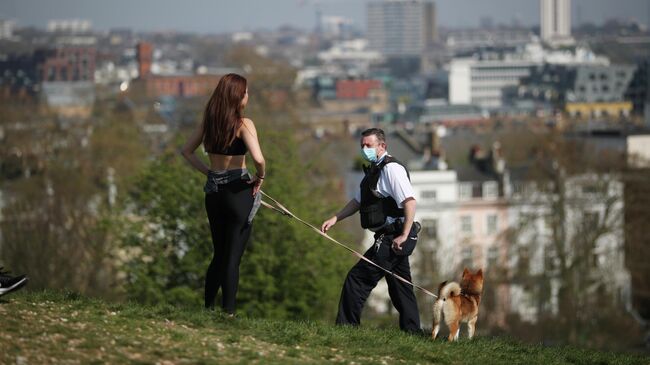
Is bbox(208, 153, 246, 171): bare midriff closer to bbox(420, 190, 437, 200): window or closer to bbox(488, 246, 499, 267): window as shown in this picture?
bbox(488, 246, 499, 267): window

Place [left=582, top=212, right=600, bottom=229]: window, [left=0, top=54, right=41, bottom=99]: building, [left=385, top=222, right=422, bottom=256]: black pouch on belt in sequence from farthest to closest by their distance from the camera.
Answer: [left=0, top=54, right=41, bottom=99]: building → [left=582, top=212, right=600, bottom=229]: window → [left=385, top=222, right=422, bottom=256]: black pouch on belt

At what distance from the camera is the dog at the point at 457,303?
15367 mm

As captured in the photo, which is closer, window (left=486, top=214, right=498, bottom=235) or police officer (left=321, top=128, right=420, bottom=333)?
police officer (left=321, top=128, right=420, bottom=333)

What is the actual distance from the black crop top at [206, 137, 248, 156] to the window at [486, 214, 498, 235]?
69.3 m

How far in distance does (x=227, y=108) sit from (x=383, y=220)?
1.78 m

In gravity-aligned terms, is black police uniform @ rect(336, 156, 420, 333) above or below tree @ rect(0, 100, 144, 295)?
above

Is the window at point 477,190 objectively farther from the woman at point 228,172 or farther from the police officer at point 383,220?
the woman at point 228,172

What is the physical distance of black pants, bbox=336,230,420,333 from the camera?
15703mm

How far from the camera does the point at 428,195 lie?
85.2 meters

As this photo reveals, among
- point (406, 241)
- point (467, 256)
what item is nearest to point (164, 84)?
point (467, 256)

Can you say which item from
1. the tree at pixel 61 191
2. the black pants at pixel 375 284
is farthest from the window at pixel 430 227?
the black pants at pixel 375 284

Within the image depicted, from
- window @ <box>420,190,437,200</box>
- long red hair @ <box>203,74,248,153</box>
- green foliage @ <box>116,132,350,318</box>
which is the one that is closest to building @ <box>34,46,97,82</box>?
window @ <box>420,190,437,200</box>

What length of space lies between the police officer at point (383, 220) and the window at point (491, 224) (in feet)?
225

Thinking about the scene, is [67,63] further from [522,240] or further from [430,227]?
[522,240]
